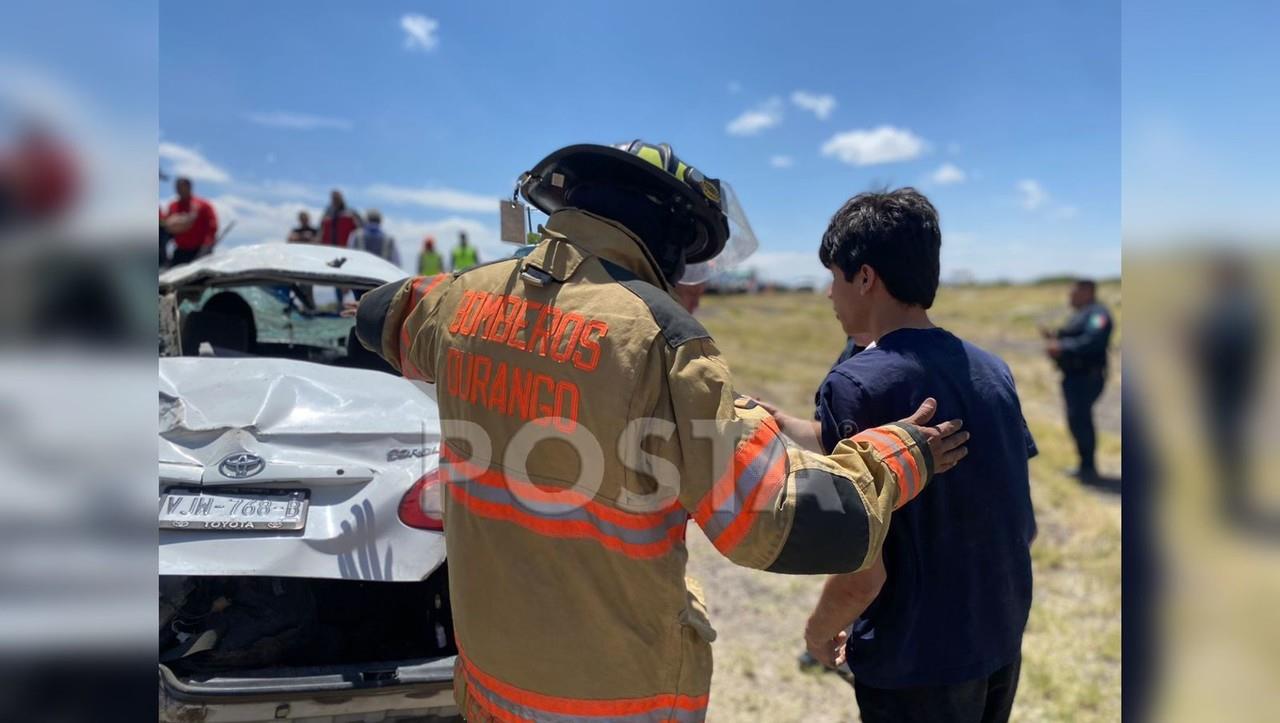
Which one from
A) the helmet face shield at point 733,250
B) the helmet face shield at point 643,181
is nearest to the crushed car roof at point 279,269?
the helmet face shield at point 733,250

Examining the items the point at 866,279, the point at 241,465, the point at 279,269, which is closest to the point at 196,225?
the point at 279,269

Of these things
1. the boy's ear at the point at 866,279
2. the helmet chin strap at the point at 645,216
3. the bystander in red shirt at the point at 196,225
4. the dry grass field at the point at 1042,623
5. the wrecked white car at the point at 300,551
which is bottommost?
the dry grass field at the point at 1042,623

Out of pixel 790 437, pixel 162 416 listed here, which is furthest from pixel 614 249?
pixel 162 416

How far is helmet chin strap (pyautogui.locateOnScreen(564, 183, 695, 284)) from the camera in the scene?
1.63 meters

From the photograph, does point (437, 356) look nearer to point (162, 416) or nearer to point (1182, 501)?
point (1182, 501)

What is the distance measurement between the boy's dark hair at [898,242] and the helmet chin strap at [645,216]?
38 cm

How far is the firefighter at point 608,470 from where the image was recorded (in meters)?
1.32

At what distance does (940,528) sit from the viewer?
163 centimetres

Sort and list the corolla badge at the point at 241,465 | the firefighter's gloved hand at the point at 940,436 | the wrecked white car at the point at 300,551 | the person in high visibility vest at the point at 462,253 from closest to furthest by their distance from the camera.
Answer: the firefighter's gloved hand at the point at 940,436 → the wrecked white car at the point at 300,551 → the corolla badge at the point at 241,465 → the person in high visibility vest at the point at 462,253

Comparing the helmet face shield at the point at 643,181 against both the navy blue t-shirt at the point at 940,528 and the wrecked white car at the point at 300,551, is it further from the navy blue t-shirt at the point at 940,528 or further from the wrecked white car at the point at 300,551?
the wrecked white car at the point at 300,551

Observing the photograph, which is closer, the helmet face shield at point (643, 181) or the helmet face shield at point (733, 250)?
the helmet face shield at point (643, 181)

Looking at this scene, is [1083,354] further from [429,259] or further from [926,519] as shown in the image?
[429,259]

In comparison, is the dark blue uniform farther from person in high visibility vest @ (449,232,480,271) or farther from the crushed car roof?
person in high visibility vest @ (449,232,480,271)

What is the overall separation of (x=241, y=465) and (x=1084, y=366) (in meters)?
7.23
